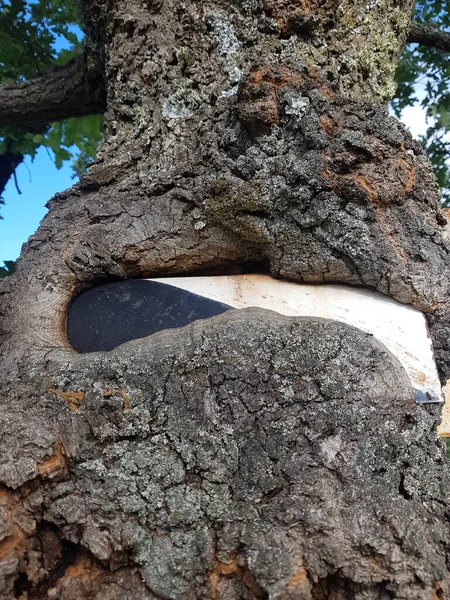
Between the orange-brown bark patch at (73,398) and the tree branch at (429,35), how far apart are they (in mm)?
2986

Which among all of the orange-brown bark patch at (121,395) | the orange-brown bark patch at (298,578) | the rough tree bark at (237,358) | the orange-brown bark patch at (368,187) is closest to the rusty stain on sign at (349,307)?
the rough tree bark at (237,358)

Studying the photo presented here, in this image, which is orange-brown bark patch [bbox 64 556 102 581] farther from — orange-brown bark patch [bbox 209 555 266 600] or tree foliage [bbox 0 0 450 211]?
tree foliage [bbox 0 0 450 211]

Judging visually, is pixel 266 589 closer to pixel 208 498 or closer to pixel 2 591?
pixel 208 498

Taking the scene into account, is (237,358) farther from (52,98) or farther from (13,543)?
(52,98)

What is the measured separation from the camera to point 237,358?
3.71ft

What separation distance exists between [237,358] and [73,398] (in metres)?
0.38

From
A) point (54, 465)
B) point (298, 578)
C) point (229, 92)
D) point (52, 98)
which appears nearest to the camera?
point (298, 578)

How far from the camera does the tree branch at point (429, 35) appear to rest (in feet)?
10.1

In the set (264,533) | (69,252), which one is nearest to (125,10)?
(69,252)

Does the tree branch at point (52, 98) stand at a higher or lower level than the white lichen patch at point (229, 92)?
higher

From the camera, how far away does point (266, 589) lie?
0.93m

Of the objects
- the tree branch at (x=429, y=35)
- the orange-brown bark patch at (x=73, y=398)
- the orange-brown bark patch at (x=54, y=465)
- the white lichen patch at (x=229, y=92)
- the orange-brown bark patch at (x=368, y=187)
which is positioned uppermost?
the tree branch at (x=429, y=35)

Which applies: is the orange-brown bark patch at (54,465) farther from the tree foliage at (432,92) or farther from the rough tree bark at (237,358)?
the tree foliage at (432,92)

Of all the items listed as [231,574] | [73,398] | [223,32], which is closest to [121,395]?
[73,398]
